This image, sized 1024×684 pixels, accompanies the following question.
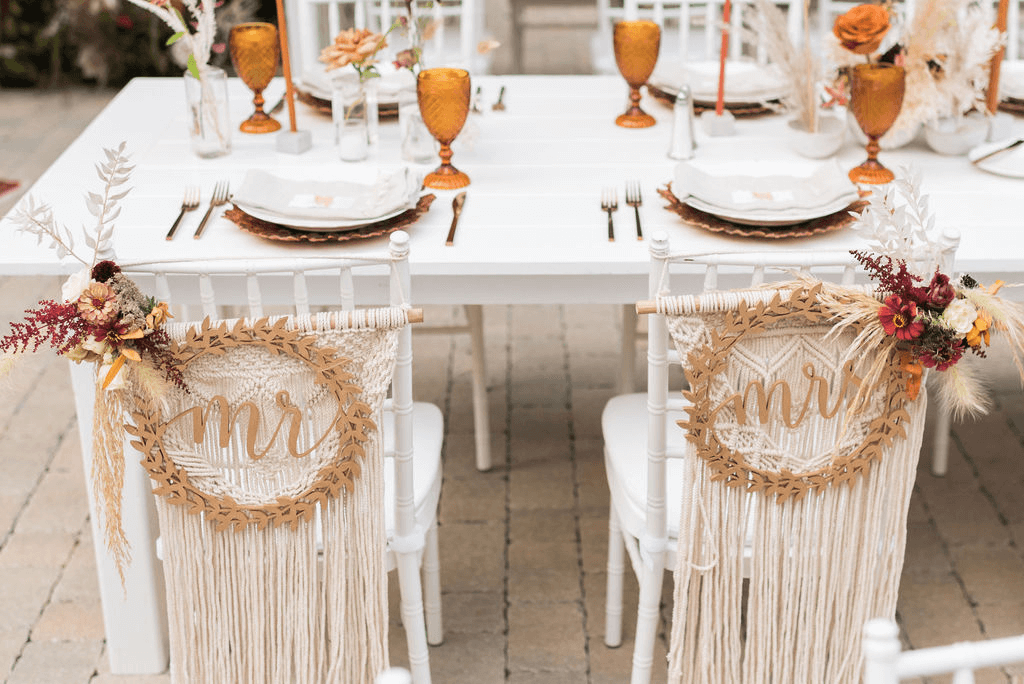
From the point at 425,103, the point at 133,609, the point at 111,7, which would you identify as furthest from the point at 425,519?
the point at 111,7

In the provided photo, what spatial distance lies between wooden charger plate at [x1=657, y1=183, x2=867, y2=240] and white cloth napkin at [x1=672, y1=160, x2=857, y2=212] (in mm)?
24

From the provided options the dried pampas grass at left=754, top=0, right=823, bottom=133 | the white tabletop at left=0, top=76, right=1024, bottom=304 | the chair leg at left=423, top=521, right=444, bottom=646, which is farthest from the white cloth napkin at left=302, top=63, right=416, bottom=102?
the chair leg at left=423, top=521, right=444, bottom=646

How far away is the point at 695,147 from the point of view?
7.16ft

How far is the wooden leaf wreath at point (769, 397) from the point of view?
1.34 meters

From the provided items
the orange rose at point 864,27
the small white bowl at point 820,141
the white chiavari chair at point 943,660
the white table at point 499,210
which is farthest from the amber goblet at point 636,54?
the white chiavari chair at point 943,660

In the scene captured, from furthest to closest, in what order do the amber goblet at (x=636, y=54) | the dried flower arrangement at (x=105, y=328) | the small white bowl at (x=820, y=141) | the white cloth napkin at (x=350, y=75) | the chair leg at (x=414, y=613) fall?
1. the white cloth napkin at (x=350, y=75)
2. the amber goblet at (x=636, y=54)
3. the small white bowl at (x=820, y=141)
4. the chair leg at (x=414, y=613)
5. the dried flower arrangement at (x=105, y=328)

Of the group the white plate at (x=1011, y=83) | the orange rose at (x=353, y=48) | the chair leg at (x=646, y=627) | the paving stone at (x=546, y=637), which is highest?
the orange rose at (x=353, y=48)

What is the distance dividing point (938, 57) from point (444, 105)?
2.93ft

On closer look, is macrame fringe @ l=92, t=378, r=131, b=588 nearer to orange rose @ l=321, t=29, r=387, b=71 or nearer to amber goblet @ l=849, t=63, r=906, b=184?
orange rose @ l=321, t=29, r=387, b=71

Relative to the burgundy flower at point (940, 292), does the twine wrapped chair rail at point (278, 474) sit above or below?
below

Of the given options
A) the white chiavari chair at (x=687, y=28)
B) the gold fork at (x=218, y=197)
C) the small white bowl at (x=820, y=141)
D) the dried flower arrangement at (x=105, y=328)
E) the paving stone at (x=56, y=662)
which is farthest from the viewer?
the white chiavari chair at (x=687, y=28)

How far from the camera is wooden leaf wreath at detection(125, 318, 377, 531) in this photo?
1328mm

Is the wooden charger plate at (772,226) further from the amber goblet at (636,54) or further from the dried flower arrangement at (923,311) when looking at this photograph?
the amber goblet at (636,54)

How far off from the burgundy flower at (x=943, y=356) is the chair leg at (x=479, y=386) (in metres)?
1.17
